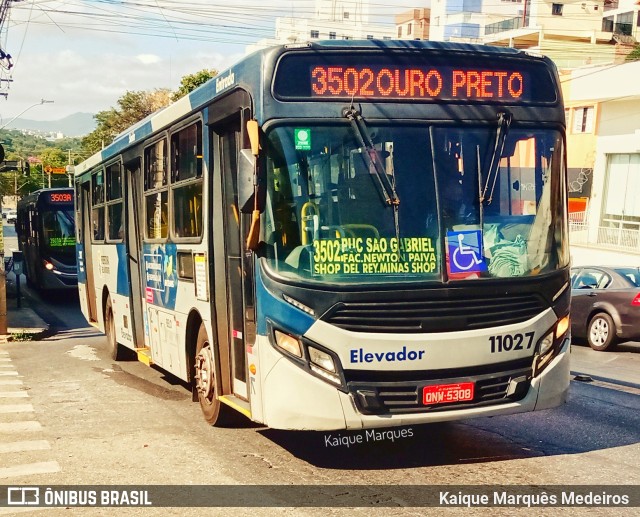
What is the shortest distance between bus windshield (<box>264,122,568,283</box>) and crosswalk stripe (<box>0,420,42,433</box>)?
12.2 feet

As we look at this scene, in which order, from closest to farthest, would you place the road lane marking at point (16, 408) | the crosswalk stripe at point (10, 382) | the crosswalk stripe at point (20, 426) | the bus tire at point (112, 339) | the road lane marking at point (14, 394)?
the crosswalk stripe at point (20, 426) → the road lane marking at point (16, 408) → the road lane marking at point (14, 394) → the crosswalk stripe at point (10, 382) → the bus tire at point (112, 339)

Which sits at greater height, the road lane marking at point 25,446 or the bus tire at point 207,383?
the bus tire at point 207,383

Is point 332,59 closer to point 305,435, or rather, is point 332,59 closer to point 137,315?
point 305,435

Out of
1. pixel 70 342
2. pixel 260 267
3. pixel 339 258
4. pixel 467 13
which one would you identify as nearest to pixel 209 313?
pixel 260 267

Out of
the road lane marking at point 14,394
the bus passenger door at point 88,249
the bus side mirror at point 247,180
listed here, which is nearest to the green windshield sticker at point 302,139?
the bus side mirror at point 247,180

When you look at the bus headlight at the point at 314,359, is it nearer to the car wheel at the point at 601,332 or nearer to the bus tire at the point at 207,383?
the bus tire at the point at 207,383

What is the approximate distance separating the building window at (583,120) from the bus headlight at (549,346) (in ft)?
106

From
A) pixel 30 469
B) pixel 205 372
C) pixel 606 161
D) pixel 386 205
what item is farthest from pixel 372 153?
pixel 606 161

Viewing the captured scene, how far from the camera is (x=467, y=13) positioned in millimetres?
82750

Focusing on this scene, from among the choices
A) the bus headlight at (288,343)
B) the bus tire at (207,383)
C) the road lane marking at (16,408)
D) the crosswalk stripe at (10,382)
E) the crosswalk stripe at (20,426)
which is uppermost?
the bus headlight at (288,343)

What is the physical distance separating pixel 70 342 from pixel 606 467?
12987mm

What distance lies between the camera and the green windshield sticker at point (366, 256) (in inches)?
243

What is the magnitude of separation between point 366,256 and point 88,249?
1082 cm

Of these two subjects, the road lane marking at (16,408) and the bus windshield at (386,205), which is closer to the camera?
the bus windshield at (386,205)
